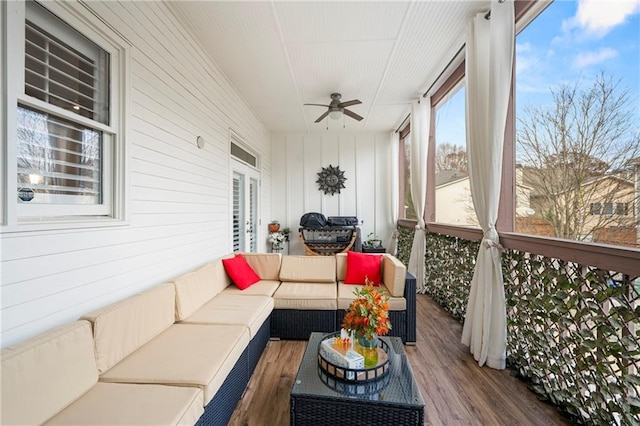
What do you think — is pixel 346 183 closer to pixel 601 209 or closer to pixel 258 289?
pixel 258 289

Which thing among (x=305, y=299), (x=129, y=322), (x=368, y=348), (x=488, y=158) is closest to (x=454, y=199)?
(x=488, y=158)

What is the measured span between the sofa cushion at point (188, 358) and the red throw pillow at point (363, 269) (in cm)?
159

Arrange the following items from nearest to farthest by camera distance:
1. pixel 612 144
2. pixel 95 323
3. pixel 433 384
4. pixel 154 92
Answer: pixel 95 323
pixel 612 144
pixel 433 384
pixel 154 92

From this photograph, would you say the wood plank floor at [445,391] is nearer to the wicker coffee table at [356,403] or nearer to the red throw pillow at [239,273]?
the wicker coffee table at [356,403]

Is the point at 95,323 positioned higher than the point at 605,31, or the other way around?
the point at 605,31

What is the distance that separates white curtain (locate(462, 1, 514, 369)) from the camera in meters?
2.29

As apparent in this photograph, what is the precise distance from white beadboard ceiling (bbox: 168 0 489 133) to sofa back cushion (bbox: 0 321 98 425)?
2.81m

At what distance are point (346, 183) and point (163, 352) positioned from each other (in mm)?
5608

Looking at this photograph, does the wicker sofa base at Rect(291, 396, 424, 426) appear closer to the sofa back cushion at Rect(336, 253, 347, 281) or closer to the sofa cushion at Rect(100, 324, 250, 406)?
the sofa cushion at Rect(100, 324, 250, 406)

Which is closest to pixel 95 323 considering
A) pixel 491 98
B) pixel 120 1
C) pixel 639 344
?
pixel 120 1

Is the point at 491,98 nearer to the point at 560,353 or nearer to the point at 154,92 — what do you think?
the point at 560,353

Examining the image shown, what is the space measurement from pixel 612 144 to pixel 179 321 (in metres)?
3.21

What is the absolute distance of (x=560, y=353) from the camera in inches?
73.1

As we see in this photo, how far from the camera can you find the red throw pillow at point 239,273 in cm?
313
